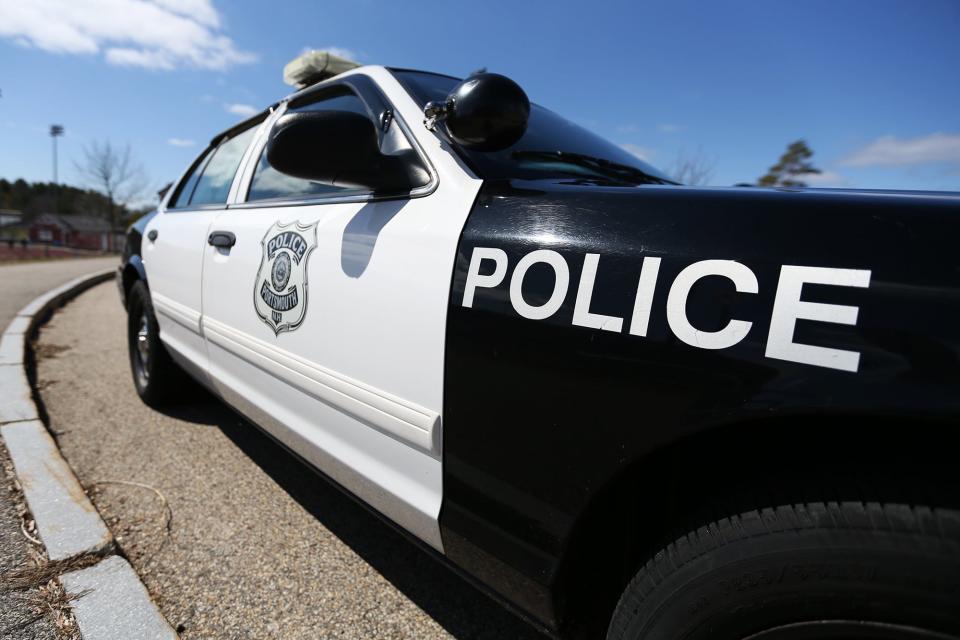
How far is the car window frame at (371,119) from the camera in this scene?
4.77 feet

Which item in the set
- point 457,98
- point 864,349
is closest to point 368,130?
point 457,98

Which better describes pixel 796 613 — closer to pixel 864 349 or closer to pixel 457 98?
pixel 864 349

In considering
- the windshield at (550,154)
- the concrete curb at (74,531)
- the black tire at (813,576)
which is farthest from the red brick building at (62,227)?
the black tire at (813,576)

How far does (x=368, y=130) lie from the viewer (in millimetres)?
1477

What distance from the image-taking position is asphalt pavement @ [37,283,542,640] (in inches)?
63.3

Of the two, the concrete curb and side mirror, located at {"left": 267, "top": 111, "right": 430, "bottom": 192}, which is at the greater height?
side mirror, located at {"left": 267, "top": 111, "right": 430, "bottom": 192}

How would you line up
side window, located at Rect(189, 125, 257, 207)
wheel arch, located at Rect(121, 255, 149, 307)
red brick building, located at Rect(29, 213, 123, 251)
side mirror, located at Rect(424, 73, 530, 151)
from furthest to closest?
1. red brick building, located at Rect(29, 213, 123, 251)
2. wheel arch, located at Rect(121, 255, 149, 307)
3. side window, located at Rect(189, 125, 257, 207)
4. side mirror, located at Rect(424, 73, 530, 151)

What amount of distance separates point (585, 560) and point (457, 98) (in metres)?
1.09

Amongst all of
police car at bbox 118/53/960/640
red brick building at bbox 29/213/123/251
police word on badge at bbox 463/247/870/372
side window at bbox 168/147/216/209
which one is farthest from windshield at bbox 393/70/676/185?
red brick building at bbox 29/213/123/251

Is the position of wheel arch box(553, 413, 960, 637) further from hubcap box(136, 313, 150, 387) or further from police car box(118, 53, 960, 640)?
hubcap box(136, 313, 150, 387)

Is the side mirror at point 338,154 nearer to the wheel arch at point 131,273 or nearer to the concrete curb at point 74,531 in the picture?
the concrete curb at point 74,531

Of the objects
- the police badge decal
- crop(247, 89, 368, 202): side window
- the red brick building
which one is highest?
crop(247, 89, 368, 202): side window

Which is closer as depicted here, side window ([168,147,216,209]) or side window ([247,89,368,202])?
side window ([247,89,368,202])

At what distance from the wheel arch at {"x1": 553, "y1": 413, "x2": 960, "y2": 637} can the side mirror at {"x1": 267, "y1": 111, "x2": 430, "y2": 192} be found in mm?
878
